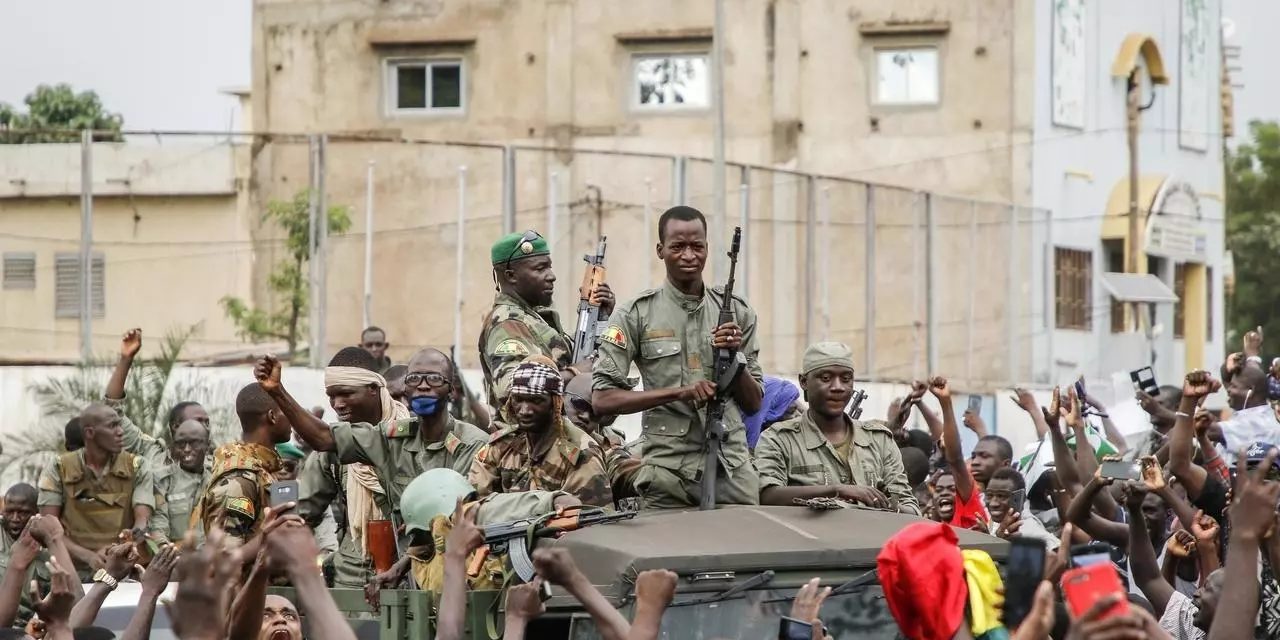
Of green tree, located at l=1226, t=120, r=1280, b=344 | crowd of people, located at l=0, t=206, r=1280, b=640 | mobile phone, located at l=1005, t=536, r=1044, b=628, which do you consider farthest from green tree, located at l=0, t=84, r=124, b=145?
mobile phone, located at l=1005, t=536, r=1044, b=628

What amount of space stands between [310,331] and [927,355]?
8.54 m

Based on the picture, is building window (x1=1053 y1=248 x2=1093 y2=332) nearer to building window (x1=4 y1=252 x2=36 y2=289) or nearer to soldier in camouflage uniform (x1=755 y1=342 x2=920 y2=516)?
building window (x1=4 y1=252 x2=36 y2=289)

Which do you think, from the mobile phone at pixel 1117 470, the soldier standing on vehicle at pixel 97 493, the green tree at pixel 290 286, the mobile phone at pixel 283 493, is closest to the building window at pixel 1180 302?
the green tree at pixel 290 286

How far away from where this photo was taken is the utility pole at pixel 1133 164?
32594 millimetres

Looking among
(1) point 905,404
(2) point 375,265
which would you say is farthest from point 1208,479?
(2) point 375,265

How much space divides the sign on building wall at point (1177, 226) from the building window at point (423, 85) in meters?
10.9

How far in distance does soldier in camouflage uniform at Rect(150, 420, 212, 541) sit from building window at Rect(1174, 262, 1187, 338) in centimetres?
2585

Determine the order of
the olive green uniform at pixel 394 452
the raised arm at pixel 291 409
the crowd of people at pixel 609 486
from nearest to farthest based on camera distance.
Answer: the crowd of people at pixel 609 486, the raised arm at pixel 291 409, the olive green uniform at pixel 394 452

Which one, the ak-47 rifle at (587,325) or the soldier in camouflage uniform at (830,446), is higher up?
the ak-47 rifle at (587,325)

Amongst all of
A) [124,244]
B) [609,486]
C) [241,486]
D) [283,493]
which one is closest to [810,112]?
[124,244]

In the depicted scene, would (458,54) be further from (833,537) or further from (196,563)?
(196,563)

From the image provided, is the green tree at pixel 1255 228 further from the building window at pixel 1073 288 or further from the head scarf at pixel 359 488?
the head scarf at pixel 359 488

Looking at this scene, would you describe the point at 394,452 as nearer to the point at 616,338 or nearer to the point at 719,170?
the point at 616,338

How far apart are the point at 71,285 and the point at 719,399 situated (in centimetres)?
1522
